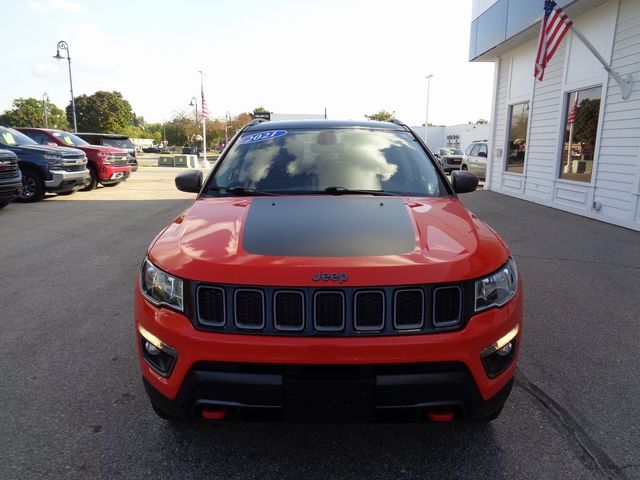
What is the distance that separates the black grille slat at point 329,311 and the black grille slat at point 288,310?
2.6 inches

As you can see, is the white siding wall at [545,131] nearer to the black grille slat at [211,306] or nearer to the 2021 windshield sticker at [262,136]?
the 2021 windshield sticker at [262,136]

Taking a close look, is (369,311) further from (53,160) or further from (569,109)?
(53,160)

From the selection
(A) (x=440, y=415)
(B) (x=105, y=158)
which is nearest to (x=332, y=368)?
(A) (x=440, y=415)

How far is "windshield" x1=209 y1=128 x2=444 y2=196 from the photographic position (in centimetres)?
309

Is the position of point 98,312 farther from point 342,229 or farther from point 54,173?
point 54,173

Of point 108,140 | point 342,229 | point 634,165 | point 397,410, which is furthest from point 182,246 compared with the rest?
point 108,140

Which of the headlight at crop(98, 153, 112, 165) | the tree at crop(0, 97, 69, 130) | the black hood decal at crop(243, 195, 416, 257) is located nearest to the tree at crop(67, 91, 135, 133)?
the tree at crop(0, 97, 69, 130)

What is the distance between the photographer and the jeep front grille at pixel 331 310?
1.95m

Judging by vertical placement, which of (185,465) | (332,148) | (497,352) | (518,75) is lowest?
(185,465)

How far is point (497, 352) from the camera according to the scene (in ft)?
6.84

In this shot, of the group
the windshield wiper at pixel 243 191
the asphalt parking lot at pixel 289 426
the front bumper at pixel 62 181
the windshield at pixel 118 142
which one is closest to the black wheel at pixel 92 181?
the front bumper at pixel 62 181

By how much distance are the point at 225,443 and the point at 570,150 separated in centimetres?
1130

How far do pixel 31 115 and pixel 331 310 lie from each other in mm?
105870

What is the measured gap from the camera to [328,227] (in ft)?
7.60
